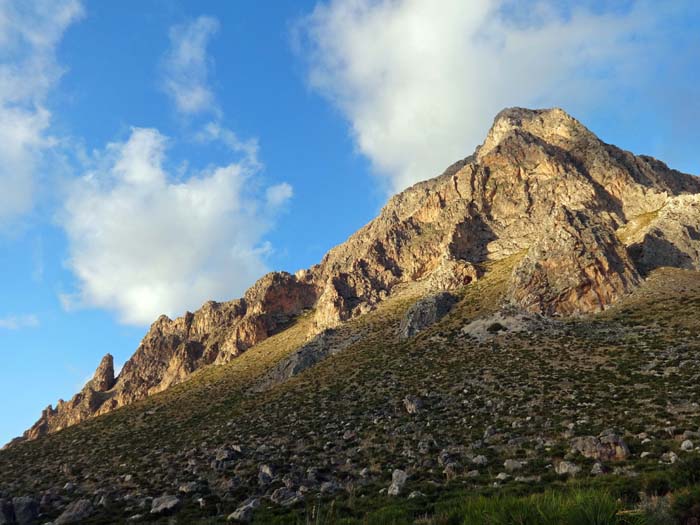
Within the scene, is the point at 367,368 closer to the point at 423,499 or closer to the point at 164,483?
the point at 164,483

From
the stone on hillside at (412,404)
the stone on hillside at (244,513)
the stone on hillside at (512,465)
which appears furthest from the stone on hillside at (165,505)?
the stone on hillside at (412,404)

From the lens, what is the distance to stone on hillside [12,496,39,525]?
21.8 m

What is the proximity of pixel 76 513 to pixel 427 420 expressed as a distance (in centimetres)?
2141

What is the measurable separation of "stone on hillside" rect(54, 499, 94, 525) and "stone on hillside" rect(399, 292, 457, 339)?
42820mm

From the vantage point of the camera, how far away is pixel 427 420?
3031 cm

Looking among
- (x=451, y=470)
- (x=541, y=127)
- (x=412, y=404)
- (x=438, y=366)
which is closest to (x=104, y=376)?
(x=438, y=366)

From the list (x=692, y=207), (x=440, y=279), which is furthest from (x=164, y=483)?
(x=692, y=207)

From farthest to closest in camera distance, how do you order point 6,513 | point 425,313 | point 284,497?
point 425,313 < point 6,513 < point 284,497

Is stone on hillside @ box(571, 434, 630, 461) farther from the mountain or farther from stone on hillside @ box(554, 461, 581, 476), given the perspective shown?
stone on hillside @ box(554, 461, 581, 476)

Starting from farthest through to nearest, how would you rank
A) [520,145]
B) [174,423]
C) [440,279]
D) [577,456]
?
[520,145]
[440,279]
[174,423]
[577,456]

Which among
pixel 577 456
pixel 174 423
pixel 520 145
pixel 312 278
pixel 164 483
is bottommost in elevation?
pixel 577 456

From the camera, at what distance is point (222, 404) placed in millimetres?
53094

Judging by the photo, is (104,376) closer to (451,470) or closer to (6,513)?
(6,513)

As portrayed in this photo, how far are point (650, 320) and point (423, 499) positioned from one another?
40.2 meters
